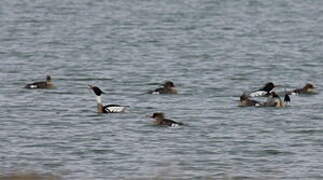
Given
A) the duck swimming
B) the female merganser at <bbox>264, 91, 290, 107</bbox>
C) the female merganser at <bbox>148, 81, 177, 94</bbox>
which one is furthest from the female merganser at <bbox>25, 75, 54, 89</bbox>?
the female merganser at <bbox>264, 91, 290, 107</bbox>

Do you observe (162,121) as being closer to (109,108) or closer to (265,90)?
(109,108)

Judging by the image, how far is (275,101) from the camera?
94.8 feet

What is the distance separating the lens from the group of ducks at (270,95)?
1135 inches

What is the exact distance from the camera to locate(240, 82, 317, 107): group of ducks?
28.8 meters

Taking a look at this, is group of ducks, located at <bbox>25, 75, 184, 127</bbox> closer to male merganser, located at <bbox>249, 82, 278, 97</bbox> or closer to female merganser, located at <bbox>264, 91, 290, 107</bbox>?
male merganser, located at <bbox>249, 82, 278, 97</bbox>

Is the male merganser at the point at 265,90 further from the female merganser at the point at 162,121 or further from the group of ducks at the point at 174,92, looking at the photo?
the female merganser at the point at 162,121

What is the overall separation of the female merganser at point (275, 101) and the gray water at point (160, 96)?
227mm

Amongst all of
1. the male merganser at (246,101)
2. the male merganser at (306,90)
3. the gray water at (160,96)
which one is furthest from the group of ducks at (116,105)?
the male merganser at (306,90)

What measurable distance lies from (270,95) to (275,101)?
2.25ft

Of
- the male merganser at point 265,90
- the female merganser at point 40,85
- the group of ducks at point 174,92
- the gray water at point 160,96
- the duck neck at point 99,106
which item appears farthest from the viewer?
the female merganser at point 40,85

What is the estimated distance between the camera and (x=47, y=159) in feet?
71.2

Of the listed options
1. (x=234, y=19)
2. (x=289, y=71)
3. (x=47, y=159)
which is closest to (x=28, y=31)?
(x=234, y=19)

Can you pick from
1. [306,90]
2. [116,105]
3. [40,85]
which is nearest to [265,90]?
[306,90]

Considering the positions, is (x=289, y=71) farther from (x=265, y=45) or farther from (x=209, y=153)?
(x=209, y=153)
